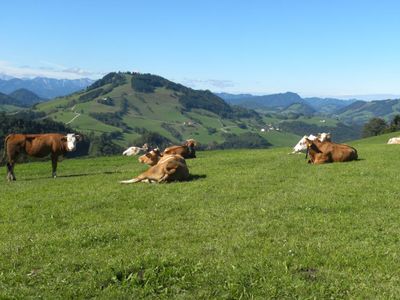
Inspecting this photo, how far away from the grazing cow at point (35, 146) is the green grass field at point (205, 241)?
253 inches

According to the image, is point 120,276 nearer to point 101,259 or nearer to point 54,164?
point 101,259

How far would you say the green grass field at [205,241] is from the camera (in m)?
8.48

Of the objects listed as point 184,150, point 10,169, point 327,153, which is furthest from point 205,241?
point 184,150

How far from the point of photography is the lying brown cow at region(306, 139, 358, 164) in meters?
25.6

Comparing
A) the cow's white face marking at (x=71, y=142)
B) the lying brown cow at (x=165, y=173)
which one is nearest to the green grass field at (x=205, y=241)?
the lying brown cow at (x=165, y=173)

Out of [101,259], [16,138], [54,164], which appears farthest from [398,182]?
[16,138]

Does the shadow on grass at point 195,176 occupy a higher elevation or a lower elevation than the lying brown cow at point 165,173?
lower

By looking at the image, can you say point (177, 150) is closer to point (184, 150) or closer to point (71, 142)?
point (184, 150)

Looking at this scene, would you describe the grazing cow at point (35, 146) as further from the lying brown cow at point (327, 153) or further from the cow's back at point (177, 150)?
the lying brown cow at point (327, 153)

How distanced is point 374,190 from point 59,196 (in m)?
10.9

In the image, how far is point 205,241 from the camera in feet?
36.1

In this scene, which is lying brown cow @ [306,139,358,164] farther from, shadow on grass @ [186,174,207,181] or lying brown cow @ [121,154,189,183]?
lying brown cow @ [121,154,189,183]

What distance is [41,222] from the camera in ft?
43.0

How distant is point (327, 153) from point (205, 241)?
16205mm
